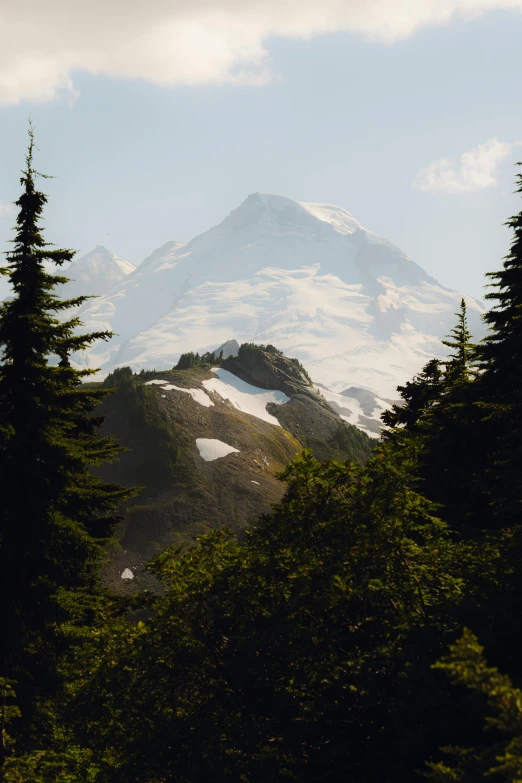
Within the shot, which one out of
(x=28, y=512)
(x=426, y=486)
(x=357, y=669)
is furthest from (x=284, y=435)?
(x=357, y=669)

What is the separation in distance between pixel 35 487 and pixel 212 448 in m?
67.4

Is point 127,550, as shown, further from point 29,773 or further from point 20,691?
point 29,773

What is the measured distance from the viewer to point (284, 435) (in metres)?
99.5

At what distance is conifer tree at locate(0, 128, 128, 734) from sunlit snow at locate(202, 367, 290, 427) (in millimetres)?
83828

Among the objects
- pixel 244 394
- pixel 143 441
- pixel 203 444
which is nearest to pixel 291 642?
pixel 143 441

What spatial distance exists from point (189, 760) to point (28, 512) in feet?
26.4

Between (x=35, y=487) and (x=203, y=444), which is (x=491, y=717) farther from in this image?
(x=203, y=444)

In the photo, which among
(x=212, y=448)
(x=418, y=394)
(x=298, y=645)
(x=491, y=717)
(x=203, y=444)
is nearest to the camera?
(x=491, y=717)

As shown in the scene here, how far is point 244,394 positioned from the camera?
109938 millimetres

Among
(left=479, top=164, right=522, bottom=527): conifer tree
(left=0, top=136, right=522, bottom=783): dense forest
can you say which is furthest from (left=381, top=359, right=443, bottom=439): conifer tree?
(left=0, top=136, right=522, bottom=783): dense forest

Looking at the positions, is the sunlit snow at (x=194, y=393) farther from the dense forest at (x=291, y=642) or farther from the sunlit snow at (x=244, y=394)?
the dense forest at (x=291, y=642)

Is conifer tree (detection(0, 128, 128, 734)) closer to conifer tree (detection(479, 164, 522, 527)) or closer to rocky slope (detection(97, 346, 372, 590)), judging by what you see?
conifer tree (detection(479, 164, 522, 527))

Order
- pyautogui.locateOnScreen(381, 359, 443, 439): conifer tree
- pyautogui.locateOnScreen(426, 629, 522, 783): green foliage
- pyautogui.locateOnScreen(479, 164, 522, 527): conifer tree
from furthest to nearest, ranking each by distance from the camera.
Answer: pyautogui.locateOnScreen(381, 359, 443, 439): conifer tree → pyautogui.locateOnScreen(479, 164, 522, 527): conifer tree → pyautogui.locateOnScreen(426, 629, 522, 783): green foliage

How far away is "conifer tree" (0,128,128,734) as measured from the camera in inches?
650
